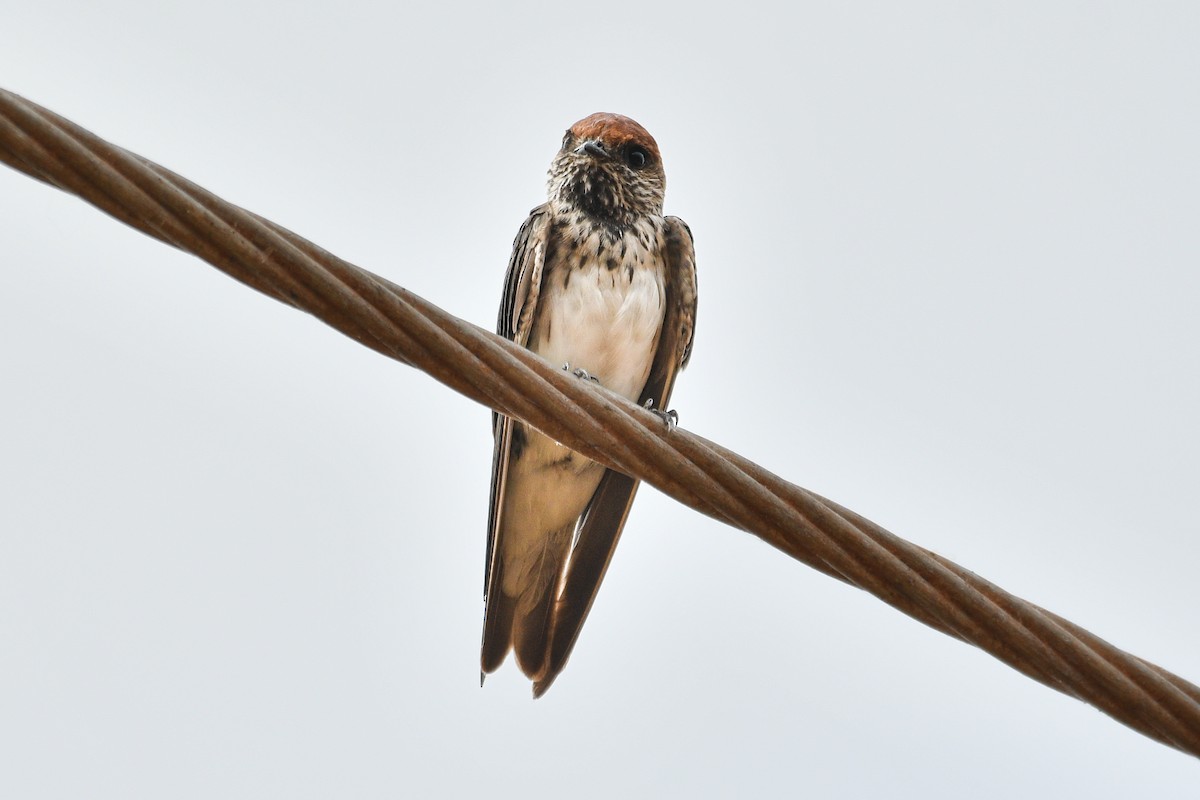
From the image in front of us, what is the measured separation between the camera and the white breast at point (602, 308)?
5.12m

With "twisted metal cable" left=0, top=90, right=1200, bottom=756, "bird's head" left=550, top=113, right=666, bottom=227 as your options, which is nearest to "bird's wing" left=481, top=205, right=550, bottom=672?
"bird's head" left=550, top=113, right=666, bottom=227

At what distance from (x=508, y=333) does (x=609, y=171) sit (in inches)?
35.6

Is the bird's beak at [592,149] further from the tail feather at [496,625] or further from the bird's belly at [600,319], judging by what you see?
the tail feather at [496,625]

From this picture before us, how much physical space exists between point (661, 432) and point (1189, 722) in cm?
108

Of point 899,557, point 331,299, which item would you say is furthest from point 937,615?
point 331,299

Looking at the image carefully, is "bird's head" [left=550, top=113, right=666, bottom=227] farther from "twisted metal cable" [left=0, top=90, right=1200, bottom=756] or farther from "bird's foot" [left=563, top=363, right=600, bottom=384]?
"twisted metal cable" [left=0, top=90, right=1200, bottom=756]

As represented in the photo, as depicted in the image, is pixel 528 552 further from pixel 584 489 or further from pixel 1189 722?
pixel 1189 722

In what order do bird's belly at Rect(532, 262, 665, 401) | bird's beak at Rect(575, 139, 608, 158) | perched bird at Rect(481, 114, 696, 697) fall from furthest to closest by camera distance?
bird's beak at Rect(575, 139, 608, 158) → bird's belly at Rect(532, 262, 665, 401) → perched bird at Rect(481, 114, 696, 697)

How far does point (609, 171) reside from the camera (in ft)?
18.5

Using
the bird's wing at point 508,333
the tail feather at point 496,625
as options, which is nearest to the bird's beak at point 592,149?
the bird's wing at point 508,333

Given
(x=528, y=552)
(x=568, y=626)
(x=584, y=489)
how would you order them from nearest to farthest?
1. (x=568, y=626)
2. (x=528, y=552)
3. (x=584, y=489)

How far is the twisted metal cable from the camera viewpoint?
219 cm

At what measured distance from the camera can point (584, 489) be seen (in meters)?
5.17

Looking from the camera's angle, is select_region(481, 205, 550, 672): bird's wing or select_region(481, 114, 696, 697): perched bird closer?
select_region(481, 205, 550, 672): bird's wing
